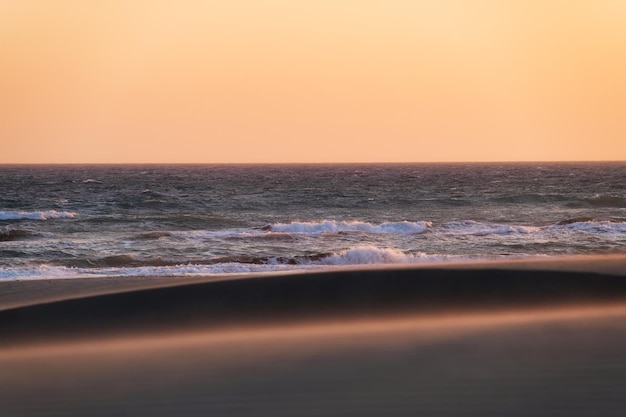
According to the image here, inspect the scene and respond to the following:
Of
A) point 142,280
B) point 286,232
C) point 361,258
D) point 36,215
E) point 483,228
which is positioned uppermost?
point 142,280

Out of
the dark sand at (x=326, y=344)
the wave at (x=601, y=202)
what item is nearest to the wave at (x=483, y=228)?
the wave at (x=601, y=202)

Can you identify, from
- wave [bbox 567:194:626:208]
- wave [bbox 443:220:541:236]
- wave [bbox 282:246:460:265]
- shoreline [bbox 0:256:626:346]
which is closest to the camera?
shoreline [bbox 0:256:626:346]

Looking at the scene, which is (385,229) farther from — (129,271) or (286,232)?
(129,271)

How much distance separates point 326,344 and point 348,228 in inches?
849

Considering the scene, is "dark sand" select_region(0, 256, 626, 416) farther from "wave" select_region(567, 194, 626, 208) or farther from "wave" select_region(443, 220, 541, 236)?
"wave" select_region(567, 194, 626, 208)

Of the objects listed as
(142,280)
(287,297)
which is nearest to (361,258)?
(142,280)

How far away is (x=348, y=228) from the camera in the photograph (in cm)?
3027

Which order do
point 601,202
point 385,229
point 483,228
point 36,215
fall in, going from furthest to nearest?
point 601,202, point 36,215, point 385,229, point 483,228

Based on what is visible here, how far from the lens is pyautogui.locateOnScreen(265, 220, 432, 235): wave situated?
1145 inches

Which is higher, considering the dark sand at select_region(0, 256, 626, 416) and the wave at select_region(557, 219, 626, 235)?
the dark sand at select_region(0, 256, 626, 416)

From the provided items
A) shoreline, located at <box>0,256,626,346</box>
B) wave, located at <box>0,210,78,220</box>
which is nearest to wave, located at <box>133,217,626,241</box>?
wave, located at <box>0,210,78,220</box>

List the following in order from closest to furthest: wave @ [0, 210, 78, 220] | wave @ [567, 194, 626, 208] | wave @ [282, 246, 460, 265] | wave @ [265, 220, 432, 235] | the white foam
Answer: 1. the white foam
2. wave @ [282, 246, 460, 265]
3. wave @ [265, 220, 432, 235]
4. wave @ [0, 210, 78, 220]
5. wave @ [567, 194, 626, 208]

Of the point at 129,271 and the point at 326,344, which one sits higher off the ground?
the point at 326,344

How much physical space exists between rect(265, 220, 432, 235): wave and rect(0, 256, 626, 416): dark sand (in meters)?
15.6
